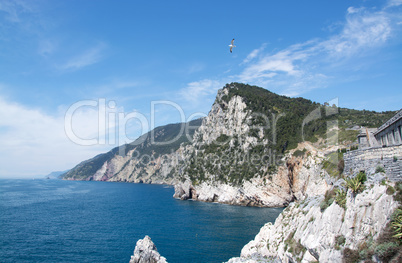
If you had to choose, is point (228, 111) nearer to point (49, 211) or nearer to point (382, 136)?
point (49, 211)

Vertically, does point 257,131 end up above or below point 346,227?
above

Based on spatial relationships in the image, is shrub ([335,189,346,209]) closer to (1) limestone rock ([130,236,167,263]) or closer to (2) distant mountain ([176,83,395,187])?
(1) limestone rock ([130,236,167,263])

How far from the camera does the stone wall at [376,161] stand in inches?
637

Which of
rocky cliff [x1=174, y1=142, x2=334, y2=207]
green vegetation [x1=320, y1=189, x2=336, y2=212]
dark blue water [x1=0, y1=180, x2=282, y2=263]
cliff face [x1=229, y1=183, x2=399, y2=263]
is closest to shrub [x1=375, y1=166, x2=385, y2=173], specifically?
cliff face [x1=229, y1=183, x2=399, y2=263]

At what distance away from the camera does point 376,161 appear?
58.6 feet

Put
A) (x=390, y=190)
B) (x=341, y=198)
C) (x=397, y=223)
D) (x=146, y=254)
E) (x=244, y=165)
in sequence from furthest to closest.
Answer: (x=244, y=165)
(x=146, y=254)
(x=341, y=198)
(x=390, y=190)
(x=397, y=223)

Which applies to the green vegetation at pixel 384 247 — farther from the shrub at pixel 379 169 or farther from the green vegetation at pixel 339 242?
the shrub at pixel 379 169

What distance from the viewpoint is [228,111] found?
123 metres

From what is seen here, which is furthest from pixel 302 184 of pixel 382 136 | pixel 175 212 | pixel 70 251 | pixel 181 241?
pixel 70 251

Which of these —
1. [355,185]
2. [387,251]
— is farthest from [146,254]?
[387,251]

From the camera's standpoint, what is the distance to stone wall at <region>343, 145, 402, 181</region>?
16.2 m

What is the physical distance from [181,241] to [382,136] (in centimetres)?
3664

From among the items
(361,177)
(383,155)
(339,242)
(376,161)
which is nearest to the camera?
(339,242)

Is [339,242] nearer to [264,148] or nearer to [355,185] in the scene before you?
[355,185]
